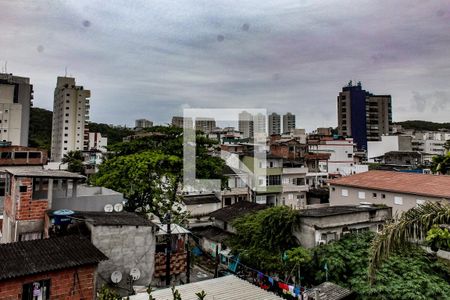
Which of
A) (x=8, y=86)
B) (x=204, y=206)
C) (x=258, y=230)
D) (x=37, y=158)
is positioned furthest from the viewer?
(x=8, y=86)

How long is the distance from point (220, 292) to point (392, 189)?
58.5 feet

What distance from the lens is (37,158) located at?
114ft

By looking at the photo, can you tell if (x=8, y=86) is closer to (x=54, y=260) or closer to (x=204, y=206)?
(x=204, y=206)

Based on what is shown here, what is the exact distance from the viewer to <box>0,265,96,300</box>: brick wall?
28.2 feet

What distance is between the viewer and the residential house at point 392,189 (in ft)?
69.4

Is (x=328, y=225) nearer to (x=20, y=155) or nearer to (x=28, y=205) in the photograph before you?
(x=28, y=205)

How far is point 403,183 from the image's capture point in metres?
23.3

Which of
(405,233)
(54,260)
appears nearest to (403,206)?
(405,233)

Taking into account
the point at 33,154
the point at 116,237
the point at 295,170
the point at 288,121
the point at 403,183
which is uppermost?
the point at 288,121

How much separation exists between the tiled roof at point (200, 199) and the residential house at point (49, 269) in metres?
14.7

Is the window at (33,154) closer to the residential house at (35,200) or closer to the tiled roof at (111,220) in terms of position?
the residential house at (35,200)

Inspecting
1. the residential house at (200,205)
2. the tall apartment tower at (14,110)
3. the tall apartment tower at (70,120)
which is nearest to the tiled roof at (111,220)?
the residential house at (200,205)

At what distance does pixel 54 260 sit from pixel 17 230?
14.7 ft

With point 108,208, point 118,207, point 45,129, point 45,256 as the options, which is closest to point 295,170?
point 118,207
